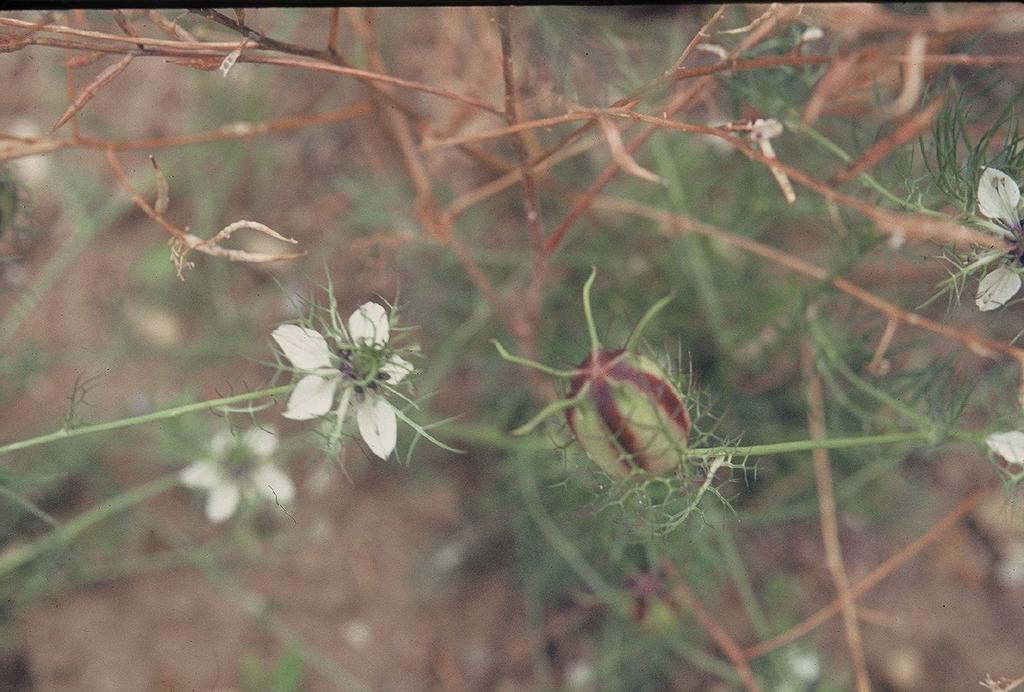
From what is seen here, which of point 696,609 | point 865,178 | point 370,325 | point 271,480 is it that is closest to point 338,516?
point 271,480

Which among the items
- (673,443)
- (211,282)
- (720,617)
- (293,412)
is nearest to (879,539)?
(720,617)

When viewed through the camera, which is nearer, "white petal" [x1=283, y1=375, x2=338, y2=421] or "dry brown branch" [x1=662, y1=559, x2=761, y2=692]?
"white petal" [x1=283, y1=375, x2=338, y2=421]

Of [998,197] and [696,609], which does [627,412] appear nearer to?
[998,197]

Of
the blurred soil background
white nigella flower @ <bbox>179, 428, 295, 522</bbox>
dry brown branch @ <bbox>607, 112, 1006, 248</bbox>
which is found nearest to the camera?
dry brown branch @ <bbox>607, 112, 1006, 248</bbox>

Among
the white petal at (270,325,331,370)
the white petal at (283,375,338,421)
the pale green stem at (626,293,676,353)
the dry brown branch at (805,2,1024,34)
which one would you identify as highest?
the dry brown branch at (805,2,1024,34)

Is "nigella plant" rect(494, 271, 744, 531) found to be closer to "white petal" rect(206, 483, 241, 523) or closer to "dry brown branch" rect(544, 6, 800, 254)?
"dry brown branch" rect(544, 6, 800, 254)

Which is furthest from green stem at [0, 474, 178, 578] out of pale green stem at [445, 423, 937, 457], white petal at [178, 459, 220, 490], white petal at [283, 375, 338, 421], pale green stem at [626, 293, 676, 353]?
pale green stem at [626, 293, 676, 353]

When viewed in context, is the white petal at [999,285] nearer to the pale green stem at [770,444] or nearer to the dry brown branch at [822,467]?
the pale green stem at [770,444]
